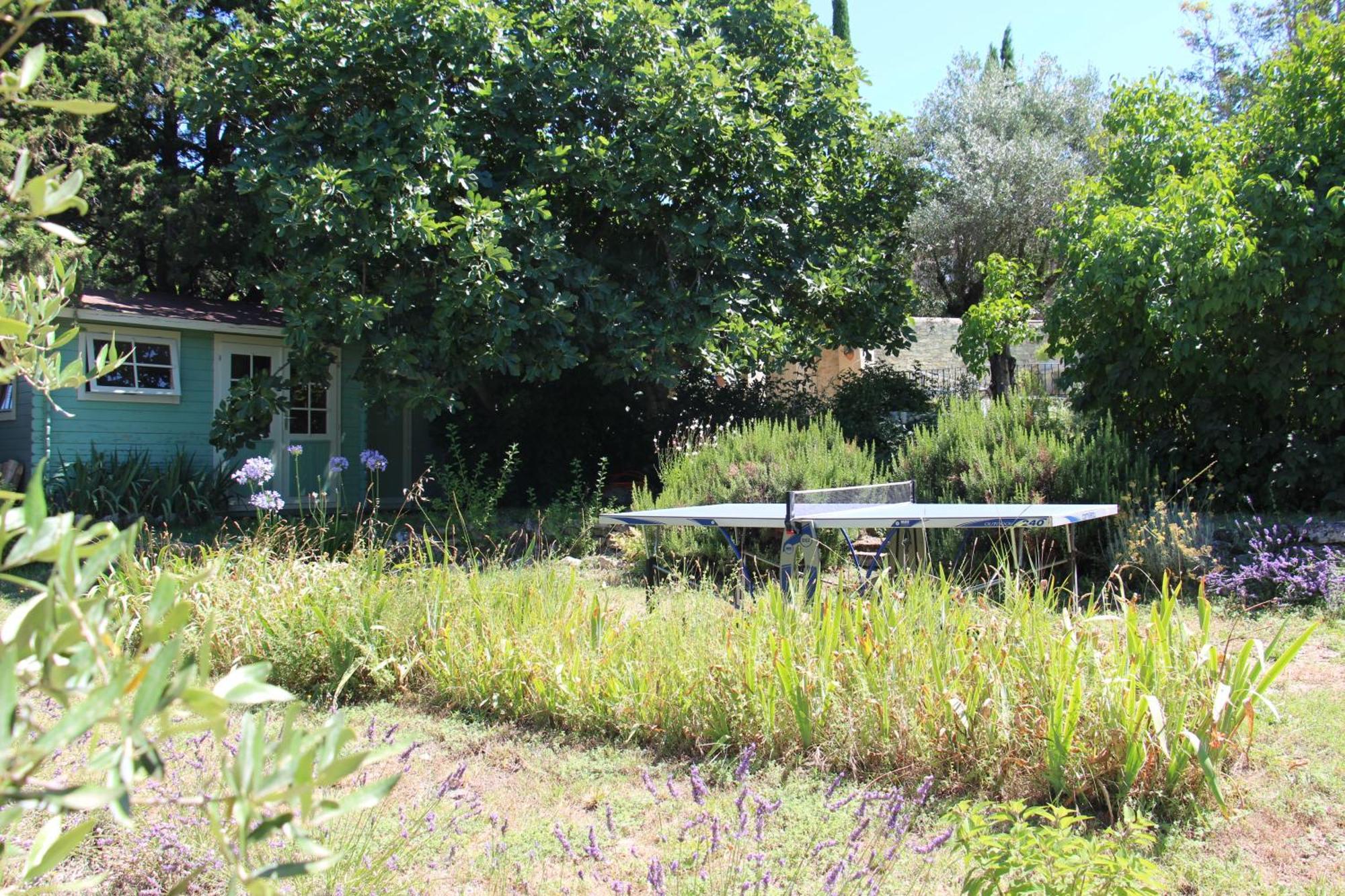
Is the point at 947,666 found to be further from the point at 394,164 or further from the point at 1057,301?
the point at 394,164

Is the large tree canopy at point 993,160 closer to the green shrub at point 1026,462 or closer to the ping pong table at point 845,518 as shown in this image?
the green shrub at point 1026,462

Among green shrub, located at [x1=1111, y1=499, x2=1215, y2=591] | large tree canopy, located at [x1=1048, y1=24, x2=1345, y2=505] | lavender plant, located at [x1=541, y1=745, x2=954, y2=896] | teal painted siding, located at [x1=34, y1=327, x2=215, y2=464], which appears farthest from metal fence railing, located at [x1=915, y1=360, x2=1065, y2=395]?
teal painted siding, located at [x1=34, y1=327, x2=215, y2=464]

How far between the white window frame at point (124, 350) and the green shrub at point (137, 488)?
2.43 feet

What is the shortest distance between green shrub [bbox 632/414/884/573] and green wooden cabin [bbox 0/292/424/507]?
15.5ft

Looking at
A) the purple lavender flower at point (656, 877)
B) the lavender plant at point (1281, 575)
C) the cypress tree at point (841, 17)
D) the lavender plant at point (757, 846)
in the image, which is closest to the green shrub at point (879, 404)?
the lavender plant at point (1281, 575)

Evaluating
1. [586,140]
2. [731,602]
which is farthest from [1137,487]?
[586,140]

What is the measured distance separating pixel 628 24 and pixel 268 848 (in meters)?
10.0

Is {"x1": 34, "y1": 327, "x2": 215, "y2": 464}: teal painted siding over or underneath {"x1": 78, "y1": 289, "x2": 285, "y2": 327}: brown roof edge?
underneath

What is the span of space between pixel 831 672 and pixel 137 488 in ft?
34.6

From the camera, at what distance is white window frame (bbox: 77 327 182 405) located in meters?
12.5

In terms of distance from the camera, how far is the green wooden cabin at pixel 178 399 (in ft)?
41.1

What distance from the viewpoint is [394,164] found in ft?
31.1

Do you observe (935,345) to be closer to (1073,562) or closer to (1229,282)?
(1229,282)

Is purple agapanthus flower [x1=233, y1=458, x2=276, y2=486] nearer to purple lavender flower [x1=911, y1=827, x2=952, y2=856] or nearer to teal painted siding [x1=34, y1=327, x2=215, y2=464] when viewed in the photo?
purple lavender flower [x1=911, y1=827, x2=952, y2=856]
